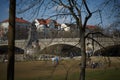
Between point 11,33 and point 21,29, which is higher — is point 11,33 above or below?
below

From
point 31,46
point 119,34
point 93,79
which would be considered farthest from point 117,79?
point 31,46

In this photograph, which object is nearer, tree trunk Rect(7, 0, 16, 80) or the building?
tree trunk Rect(7, 0, 16, 80)

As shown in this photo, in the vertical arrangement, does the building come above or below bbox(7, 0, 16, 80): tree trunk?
above

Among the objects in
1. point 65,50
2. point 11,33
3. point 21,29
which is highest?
point 21,29

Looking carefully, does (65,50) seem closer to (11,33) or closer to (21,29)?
(11,33)

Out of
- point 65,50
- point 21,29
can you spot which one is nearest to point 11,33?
point 65,50

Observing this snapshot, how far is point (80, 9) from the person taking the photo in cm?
719

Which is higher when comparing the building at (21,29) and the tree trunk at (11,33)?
the building at (21,29)

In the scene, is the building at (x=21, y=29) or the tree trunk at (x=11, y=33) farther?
the building at (x=21, y=29)

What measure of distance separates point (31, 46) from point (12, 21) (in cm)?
6456

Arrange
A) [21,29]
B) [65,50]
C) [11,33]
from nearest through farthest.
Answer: [65,50] < [11,33] < [21,29]

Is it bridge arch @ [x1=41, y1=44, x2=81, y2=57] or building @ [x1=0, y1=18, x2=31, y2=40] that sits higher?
building @ [x1=0, y1=18, x2=31, y2=40]

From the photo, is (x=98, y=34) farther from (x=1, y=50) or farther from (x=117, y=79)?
(x=1, y=50)

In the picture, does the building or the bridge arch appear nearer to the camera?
the bridge arch
